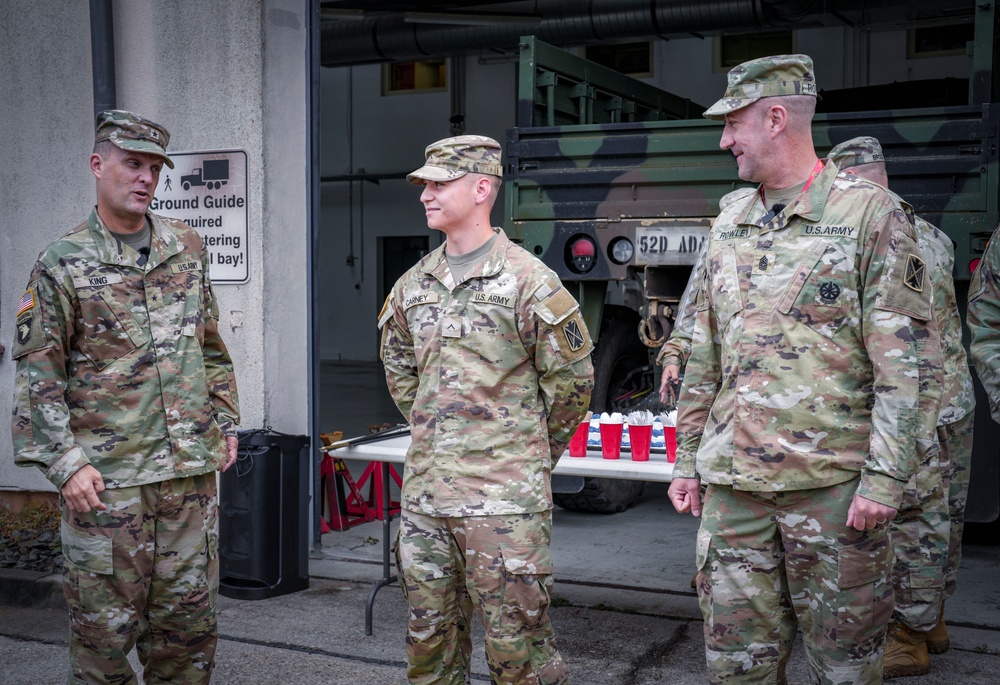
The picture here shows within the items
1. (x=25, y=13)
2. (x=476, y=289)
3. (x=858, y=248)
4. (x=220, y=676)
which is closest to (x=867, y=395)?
(x=858, y=248)

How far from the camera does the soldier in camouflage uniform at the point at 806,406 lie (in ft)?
8.43

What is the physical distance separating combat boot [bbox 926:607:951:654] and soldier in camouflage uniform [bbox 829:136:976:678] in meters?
0.16

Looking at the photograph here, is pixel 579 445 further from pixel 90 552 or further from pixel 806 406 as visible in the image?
pixel 90 552

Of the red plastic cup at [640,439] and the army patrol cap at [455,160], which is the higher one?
the army patrol cap at [455,160]

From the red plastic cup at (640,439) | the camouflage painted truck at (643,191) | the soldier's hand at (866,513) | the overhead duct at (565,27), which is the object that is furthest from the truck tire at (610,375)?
the overhead duct at (565,27)

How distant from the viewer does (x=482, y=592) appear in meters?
2.96

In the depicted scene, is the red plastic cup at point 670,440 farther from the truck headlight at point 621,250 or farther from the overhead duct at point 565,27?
the overhead duct at point 565,27

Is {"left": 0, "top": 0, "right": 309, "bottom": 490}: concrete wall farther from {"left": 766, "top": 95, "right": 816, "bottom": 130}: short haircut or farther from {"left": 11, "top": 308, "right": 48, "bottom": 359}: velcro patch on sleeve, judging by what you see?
{"left": 766, "top": 95, "right": 816, "bottom": 130}: short haircut

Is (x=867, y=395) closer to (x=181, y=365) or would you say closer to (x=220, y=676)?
(x=181, y=365)

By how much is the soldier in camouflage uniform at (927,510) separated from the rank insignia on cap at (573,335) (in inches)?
55.2

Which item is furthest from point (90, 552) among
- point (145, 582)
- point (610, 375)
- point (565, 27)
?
point (565, 27)

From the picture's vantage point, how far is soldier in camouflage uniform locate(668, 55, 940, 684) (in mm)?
2568

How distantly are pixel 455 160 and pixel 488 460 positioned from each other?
2.76 ft

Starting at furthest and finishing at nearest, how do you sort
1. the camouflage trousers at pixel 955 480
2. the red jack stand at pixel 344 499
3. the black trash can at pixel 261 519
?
the red jack stand at pixel 344 499
the black trash can at pixel 261 519
the camouflage trousers at pixel 955 480
